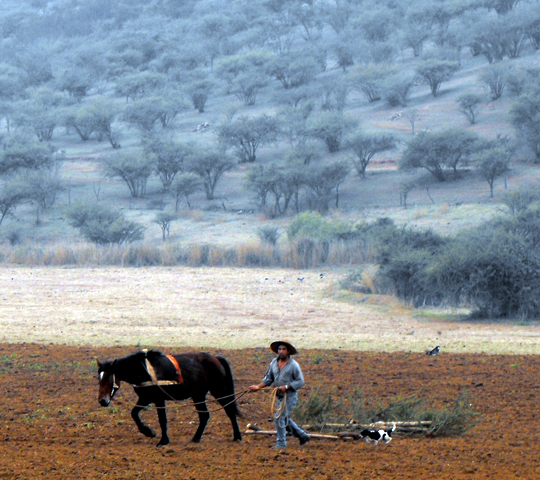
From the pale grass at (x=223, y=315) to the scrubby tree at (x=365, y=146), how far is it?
1661 cm

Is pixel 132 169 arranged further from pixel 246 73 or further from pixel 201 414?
pixel 201 414

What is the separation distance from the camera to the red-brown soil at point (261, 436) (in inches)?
268

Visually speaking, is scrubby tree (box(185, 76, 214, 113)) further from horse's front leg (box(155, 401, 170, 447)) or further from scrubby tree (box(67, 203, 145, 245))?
horse's front leg (box(155, 401, 170, 447))

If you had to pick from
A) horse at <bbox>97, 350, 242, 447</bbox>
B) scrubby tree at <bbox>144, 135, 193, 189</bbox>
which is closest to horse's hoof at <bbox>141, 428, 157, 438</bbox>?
horse at <bbox>97, 350, 242, 447</bbox>

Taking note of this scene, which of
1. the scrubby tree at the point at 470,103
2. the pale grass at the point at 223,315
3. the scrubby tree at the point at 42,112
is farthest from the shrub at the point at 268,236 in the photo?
the scrubby tree at the point at 42,112

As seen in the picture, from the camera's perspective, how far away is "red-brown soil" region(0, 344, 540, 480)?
680 centimetres

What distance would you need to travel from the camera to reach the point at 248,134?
44750 millimetres

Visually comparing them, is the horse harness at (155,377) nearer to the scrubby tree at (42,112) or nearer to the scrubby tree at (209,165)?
the scrubby tree at (209,165)

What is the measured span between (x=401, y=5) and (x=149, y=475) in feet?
246

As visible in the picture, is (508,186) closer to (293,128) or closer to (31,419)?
(293,128)

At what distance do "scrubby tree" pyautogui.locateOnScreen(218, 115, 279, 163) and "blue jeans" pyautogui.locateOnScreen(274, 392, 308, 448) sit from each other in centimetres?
Result: 3723

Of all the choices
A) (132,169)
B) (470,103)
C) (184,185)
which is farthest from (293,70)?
(184,185)

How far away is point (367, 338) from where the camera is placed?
609 inches

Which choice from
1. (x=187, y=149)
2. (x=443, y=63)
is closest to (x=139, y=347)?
(x=187, y=149)
